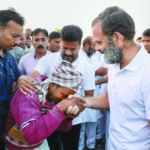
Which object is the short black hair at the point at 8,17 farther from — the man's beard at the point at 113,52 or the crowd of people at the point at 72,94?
the man's beard at the point at 113,52

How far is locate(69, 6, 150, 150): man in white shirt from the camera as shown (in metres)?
1.36

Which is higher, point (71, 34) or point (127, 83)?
point (71, 34)

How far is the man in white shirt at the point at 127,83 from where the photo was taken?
136 cm

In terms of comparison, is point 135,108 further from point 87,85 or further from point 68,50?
point 68,50

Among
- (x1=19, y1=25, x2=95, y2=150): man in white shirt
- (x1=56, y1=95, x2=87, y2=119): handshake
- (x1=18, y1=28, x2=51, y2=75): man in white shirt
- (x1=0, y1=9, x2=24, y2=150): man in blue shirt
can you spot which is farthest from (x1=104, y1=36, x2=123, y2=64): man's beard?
(x1=18, y1=28, x2=51, y2=75): man in white shirt

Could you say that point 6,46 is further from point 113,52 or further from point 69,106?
point 113,52

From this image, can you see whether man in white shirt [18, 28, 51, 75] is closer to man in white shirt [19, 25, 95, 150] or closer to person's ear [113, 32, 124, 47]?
man in white shirt [19, 25, 95, 150]

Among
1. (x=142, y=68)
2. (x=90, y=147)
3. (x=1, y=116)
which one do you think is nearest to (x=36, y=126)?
(x=1, y=116)

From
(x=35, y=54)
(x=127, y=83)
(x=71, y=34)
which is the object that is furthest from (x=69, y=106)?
(x=35, y=54)

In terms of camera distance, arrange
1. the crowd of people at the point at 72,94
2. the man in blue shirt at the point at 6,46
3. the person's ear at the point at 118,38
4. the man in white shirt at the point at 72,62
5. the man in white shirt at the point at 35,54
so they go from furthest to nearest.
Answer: the man in white shirt at the point at 35,54, the man in white shirt at the point at 72,62, the man in blue shirt at the point at 6,46, the person's ear at the point at 118,38, the crowd of people at the point at 72,94

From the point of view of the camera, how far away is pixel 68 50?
2.45 meters

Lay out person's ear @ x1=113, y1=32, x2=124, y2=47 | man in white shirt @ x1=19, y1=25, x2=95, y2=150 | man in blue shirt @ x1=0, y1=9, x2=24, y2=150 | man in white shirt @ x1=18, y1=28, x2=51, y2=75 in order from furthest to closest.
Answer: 1. man in white shirt @ x1=18, y1=28, x2=51, y2=75
2. man in white shirt @ x1=19, y1=25, x2=95, y2=150
3. man in blue shirt @ x1=0, y1=9, x2=24, y2=150
4. person's ear @ x1=113, y1=32, x2=124, y2=47

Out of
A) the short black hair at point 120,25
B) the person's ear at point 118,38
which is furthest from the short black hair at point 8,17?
the person's ear at point 118,38

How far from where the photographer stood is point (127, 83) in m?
1.41
